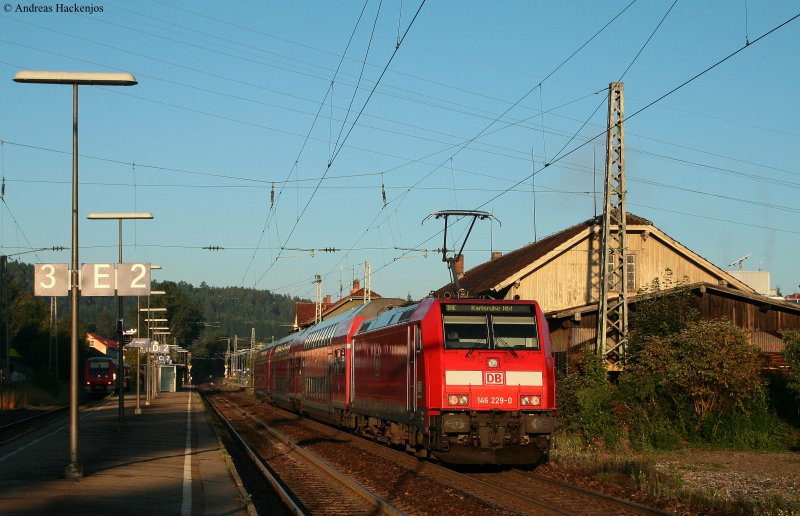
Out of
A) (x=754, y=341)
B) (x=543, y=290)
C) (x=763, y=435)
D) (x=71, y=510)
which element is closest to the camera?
(x=71, y=510)

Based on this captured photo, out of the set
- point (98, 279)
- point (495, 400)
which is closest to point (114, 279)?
point (98, 279)

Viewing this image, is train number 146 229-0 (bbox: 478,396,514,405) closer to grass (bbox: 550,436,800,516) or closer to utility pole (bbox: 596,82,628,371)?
grass (bbox: 550,436,800,516)

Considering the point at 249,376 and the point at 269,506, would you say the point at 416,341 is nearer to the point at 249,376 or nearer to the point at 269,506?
the point at 269,506

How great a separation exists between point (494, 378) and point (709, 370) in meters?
7.95

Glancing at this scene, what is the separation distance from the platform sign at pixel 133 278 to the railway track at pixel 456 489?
5.34 m

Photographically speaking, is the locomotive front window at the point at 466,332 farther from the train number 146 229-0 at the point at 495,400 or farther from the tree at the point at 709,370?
the tree at the point at 709,370

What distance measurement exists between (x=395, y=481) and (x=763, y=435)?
10.6 meters

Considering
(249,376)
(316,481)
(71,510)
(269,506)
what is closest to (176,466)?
(316,481)

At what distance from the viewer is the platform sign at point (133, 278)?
57.5ft

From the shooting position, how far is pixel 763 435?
22.0 metres

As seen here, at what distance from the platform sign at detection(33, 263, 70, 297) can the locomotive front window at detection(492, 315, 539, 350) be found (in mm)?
7597

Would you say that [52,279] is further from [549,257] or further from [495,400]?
[549,257]

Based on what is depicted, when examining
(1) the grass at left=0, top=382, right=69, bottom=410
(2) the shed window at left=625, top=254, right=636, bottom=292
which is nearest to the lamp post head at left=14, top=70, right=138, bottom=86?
(2) the shed window at left=625, top=254, right=636, bottom=292

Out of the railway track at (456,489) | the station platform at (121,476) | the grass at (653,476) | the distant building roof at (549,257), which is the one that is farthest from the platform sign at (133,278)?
the distant building roof at (549,257)
